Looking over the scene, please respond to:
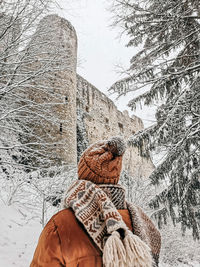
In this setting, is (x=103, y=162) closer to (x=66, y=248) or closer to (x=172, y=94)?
(x=66, y=248)

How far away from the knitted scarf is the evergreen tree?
2642 millimetres

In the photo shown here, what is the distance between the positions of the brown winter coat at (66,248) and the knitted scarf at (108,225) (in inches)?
1.7

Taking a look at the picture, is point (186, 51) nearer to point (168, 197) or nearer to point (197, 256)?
point (168, 197)

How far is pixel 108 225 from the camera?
0.83 meters

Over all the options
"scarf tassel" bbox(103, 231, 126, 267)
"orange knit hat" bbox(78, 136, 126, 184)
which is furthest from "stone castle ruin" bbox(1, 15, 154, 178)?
"scarf tassel" bbox(103, 231, 126, 267)

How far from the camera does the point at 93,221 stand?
0.89 m

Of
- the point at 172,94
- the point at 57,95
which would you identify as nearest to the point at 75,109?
the point at 57,95

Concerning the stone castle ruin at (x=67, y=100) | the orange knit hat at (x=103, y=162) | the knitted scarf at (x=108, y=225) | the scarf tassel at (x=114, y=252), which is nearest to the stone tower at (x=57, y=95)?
the stone castle ruin at (x=67, y=100)

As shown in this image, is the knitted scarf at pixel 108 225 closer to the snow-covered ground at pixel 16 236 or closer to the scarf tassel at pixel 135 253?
the scarf tassel at pixel 135 253

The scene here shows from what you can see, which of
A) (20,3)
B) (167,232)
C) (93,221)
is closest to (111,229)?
(93,221)

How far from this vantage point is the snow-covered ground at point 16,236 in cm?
305

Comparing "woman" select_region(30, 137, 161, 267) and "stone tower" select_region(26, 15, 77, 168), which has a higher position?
"stone tower" select_region(26, 15, 77, 168)

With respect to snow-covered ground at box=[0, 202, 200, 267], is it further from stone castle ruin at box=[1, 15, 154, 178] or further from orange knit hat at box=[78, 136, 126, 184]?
orange knit hat at box=[78, 136, 126, 184]

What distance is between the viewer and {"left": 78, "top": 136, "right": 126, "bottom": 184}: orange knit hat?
1076 millimetres
